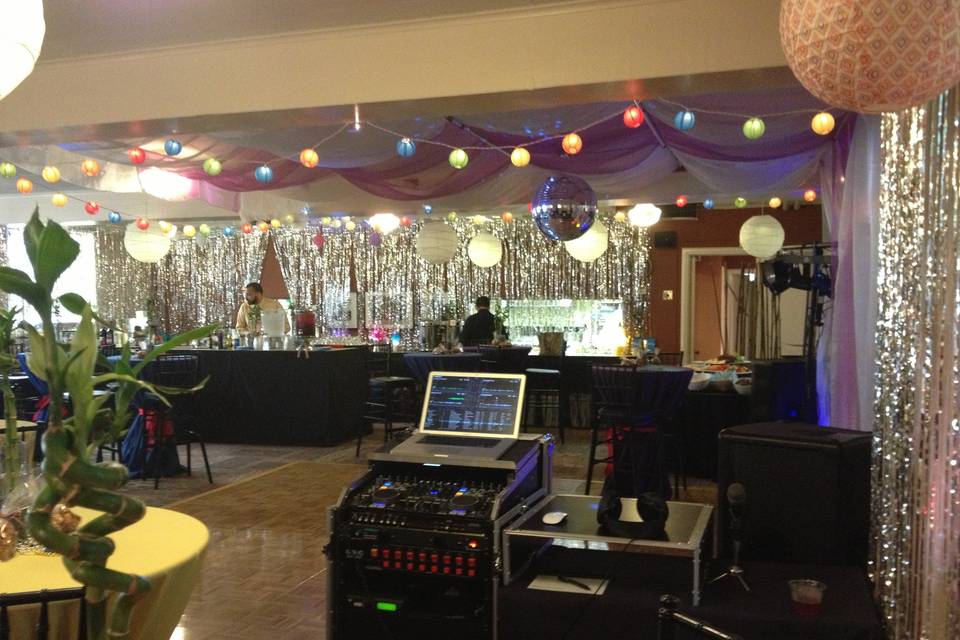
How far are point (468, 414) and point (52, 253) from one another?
254cm

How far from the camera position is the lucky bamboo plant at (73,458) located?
1.20 metres

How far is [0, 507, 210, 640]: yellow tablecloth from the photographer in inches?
73.0

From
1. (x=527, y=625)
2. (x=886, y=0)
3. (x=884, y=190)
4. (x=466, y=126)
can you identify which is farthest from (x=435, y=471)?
(x=466, y=126)

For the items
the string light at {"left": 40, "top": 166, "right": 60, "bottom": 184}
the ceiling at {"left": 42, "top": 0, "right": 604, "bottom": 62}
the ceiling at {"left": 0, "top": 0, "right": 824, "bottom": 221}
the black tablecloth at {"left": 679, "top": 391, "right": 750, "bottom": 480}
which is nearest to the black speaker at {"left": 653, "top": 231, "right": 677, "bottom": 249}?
the ceiling at {"left": 0, "top": 0, "right": 824, "bottom": 221}

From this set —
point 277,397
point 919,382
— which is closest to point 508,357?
point 277,397

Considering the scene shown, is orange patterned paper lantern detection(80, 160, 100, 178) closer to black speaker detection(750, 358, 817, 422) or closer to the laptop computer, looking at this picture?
the laptop computer

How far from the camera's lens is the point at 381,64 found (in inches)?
193

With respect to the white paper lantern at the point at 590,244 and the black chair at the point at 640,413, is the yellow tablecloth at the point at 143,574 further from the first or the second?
the white paper lantern at the point at 590,244

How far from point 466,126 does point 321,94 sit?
1.31 m

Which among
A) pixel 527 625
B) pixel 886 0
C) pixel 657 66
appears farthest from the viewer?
pixel 657 66

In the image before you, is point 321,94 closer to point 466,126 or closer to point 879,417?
point 466,126

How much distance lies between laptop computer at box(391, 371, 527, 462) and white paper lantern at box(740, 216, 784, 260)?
4983 mm

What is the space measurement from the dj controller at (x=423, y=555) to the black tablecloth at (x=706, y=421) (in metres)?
3.94

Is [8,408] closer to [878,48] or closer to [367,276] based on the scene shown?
[878,48]
